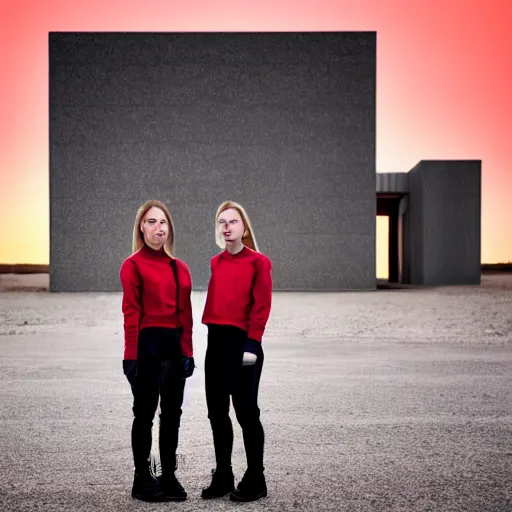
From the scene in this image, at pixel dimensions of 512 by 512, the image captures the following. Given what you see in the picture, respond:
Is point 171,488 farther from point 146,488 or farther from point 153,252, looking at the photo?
point 153,252

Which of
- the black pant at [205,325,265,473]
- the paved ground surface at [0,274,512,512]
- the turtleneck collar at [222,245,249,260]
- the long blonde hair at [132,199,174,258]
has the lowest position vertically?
the paved ground surface at [0,274,512,512]

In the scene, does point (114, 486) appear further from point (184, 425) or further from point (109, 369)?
point (109, 369)

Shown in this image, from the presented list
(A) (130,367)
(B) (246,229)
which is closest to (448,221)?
(B) (246,229)

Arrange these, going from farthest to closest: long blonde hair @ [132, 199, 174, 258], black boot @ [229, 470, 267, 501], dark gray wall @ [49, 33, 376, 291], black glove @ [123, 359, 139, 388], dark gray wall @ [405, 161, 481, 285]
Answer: dark gray wall @ [405, 161, 481, 285] → dark gray wall @ [49, 33, 376, 291] → long blonde hair @ [132, 199, 174, 258] → black boot @ [229, 470, 267, 501] → black glove @ [123, 359, 139, 388]

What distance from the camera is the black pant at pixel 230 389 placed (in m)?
3.57

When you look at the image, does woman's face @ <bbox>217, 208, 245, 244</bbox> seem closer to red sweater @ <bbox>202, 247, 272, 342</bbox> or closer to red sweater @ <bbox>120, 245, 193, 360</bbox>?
red sweater @ <bbox>202, 247, 272, 342</bbox>

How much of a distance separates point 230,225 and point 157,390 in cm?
97

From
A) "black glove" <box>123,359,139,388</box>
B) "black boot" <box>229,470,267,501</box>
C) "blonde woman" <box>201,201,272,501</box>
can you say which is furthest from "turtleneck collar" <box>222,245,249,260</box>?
"black boot" <box>229,470,267,501</box>

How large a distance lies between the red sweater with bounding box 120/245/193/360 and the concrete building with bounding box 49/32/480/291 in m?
25.7

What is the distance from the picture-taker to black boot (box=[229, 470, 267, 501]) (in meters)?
3.63


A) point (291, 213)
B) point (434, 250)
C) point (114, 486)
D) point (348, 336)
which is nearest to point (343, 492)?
point (114, 486)

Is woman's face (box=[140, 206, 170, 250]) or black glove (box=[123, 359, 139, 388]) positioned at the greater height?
woman's face (box=[140, 206, 170, 250])

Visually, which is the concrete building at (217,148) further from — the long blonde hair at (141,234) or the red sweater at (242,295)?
the red sweater at (242,295)

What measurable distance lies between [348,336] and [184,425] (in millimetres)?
6765
